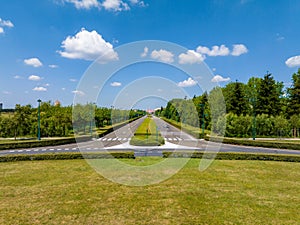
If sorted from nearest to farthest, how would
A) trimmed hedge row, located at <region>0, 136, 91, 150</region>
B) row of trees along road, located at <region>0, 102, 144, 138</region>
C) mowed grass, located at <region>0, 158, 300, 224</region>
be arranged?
mowed grass, located at <region>0, 158, 300, 224</region> < trimmed hedge row, located at <region>0, 136, 91, 150</region> < row of trees along road, located at <region>0, 102, 144, 138</region>

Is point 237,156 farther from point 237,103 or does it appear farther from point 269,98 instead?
point 269,98

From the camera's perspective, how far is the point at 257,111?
42406 millimetres

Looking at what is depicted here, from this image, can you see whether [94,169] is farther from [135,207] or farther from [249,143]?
[249,143]

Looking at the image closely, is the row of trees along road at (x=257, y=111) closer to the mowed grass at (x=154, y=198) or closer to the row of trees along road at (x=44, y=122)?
the row of trees along road at (x=44, y=122)

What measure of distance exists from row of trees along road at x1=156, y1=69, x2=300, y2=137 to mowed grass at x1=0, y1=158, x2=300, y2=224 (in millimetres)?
22191

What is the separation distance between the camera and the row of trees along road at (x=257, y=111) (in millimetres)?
35969

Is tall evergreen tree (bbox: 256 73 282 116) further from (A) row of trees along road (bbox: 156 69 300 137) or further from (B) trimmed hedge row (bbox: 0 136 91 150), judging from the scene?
(B) trimmed hedge row (bbox: 0 136 91 150)

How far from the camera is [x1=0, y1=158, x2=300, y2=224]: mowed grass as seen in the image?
7719 mm

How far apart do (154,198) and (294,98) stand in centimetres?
4214

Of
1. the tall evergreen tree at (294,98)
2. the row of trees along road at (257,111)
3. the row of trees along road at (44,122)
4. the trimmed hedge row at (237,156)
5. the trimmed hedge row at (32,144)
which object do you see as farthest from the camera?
the tall evergreen tree at (294,98)

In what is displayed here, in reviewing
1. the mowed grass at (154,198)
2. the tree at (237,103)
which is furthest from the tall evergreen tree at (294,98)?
the mowed grass at (154,198)

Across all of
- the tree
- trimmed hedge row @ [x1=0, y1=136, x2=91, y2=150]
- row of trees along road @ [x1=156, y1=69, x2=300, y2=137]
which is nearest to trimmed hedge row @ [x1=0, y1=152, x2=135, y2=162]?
trimmed hedge row @ [x1=0, y1=136, x2=91, y2=150]

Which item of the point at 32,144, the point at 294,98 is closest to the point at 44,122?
the point at 32,144

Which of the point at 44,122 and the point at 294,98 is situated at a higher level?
the point at 294,98
